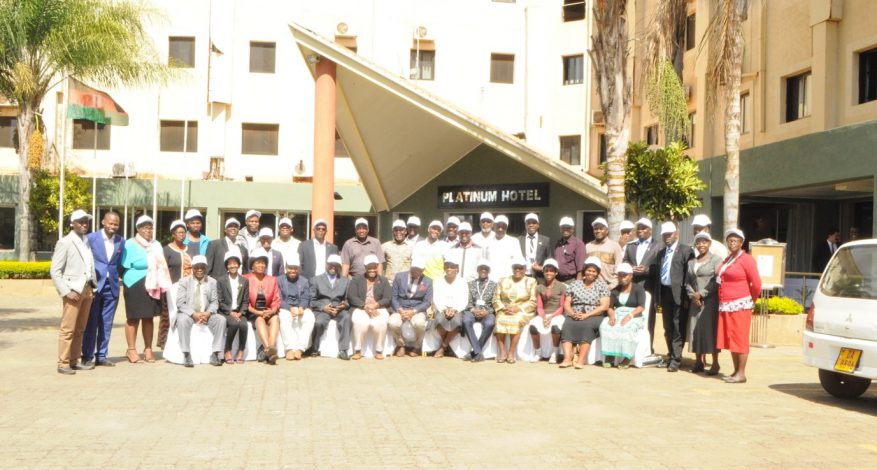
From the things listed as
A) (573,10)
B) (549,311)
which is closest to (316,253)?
(549,311)

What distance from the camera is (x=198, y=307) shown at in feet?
40.1

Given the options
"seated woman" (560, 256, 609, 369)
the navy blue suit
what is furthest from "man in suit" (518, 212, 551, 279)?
the navy blue suit

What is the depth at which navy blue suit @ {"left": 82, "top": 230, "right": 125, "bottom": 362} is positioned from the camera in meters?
11.4

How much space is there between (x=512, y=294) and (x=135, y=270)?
5.09 m

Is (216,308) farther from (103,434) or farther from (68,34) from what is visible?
(68,34)

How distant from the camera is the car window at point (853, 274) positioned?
9.44 meters

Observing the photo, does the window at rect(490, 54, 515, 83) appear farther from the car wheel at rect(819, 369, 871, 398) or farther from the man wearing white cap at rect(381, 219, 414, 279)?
the car wheel at rect(819, 369, 871, 398)

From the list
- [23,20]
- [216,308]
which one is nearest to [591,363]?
[216,308]

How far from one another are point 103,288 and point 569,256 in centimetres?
655

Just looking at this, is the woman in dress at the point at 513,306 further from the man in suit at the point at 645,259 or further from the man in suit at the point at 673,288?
the man in suit at the point at 673,288

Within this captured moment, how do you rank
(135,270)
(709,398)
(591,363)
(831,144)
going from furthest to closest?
(831,144) < (591,363) < (135,270) < (709,398)

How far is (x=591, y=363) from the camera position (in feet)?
42.5

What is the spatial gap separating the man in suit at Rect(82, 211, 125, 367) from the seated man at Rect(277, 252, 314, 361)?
2290mm

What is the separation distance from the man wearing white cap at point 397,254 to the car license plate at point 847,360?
22.5 feet
